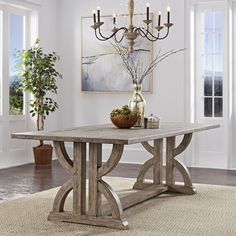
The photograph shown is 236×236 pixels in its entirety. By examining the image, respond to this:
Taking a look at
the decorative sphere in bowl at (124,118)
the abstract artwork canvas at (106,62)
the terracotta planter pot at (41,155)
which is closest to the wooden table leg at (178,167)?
the decorative sphere in bowl at (124,118)

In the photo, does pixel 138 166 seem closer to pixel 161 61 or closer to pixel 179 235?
pixel 161 61

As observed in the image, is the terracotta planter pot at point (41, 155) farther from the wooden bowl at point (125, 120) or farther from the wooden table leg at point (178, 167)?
the wooden bowl at point (125, 120)

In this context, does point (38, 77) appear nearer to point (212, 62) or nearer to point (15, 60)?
point (15, 60)

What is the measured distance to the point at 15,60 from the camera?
25.7 feet

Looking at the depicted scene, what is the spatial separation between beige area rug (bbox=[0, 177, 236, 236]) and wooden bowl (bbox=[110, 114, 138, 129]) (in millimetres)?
738

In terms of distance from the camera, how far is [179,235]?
3902mm

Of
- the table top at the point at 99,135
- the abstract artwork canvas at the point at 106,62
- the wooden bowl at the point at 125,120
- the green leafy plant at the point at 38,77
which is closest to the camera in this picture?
the table top at the point at 99,135

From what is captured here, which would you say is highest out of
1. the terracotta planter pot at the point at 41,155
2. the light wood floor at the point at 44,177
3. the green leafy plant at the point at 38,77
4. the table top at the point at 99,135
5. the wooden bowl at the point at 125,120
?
the green leafy plant at the point at 38,77

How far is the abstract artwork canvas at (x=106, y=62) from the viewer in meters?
7.89

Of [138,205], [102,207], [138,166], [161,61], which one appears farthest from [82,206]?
[161,61]

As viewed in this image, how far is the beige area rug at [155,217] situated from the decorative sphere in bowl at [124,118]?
746 millimetres

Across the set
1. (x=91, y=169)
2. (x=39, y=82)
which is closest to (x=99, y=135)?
(x=91, y=169)

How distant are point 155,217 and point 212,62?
3.70 m

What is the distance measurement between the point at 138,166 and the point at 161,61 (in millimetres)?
1534
